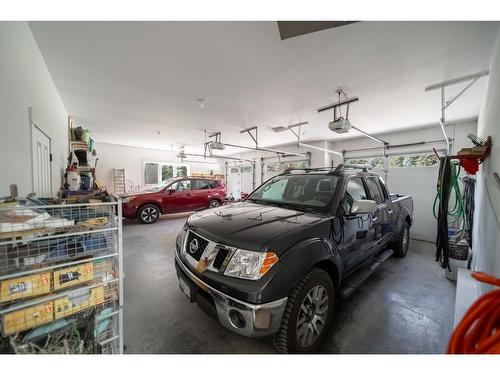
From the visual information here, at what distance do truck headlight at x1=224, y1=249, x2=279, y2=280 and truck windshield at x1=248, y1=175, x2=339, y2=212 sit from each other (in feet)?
2.92

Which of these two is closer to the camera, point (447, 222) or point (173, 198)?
point (447, 222)

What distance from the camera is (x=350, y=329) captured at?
1729 millimetres

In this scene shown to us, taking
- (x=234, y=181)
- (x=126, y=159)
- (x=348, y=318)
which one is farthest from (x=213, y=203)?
(x=348, y=318)

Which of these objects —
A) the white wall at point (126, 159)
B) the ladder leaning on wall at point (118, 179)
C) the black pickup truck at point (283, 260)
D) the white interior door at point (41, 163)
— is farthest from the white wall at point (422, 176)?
the ladder leaning on wall at point (118, 179)

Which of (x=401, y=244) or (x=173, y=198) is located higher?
(x=173, y=198)

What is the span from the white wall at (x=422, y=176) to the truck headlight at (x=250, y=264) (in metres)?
6.02

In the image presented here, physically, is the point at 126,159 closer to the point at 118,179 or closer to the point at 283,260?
the point at 118,179

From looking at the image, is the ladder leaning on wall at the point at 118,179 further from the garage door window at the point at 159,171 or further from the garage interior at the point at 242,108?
the garage interior at the point at 242,108

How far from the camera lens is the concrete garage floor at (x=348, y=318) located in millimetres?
1560

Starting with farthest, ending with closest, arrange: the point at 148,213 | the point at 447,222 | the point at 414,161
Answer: the point at 148,213 < the point at 414,161 < the point at 447,222

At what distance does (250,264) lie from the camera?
1.28 m

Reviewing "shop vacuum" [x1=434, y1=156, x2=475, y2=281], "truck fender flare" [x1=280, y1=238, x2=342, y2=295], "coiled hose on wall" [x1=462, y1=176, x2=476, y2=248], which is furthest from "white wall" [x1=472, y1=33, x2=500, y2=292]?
"coiled hose on wall" [x1=462, y1=176, x2=476, y2=248]

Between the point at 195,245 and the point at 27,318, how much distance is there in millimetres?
991

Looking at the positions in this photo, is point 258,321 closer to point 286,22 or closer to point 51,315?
point 51,315
